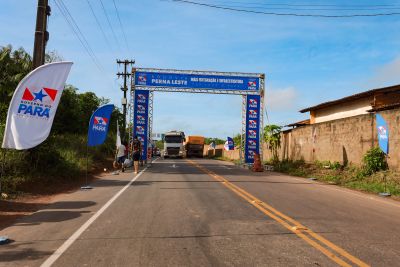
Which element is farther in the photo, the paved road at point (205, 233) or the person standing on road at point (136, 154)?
the person standing on road at point (136, 154)

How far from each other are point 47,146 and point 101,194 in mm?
5171

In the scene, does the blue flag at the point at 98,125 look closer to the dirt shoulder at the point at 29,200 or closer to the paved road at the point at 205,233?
the dirt shoulder at the point at 29,200

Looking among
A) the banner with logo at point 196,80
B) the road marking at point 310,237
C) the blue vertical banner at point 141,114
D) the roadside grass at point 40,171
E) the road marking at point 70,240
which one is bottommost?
the road marking at point 70,240

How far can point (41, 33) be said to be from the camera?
16.7m

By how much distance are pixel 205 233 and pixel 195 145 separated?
5772 cm

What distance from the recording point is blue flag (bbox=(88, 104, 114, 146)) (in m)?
16.5

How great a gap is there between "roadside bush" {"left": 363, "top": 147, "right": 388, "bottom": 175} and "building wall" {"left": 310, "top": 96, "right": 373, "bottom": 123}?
10.0 metres

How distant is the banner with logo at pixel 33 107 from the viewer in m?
9.27

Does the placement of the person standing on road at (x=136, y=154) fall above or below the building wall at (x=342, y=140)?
below

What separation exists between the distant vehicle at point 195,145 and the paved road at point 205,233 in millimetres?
52556

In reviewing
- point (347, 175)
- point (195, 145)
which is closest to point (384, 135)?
point (347, 175)

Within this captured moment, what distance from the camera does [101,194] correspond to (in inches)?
515

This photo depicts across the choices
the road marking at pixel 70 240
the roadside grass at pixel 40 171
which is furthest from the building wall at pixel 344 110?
the road marking at pixel 70 240

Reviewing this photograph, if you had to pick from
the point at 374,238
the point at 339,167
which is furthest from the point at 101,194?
the point at 339,167
